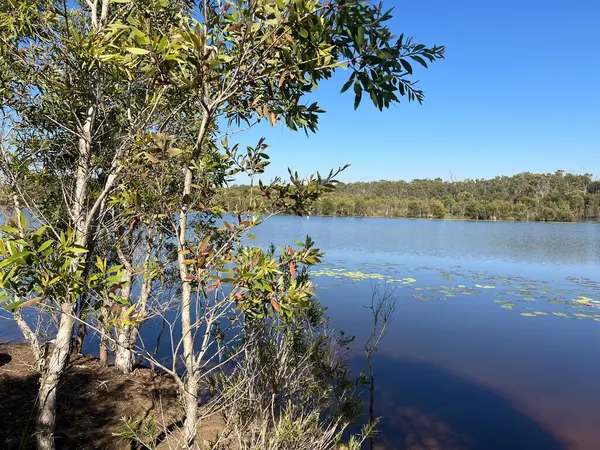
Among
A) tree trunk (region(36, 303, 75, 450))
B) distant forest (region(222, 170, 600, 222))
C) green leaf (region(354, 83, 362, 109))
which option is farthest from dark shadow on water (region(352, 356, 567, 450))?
distant forest (region(222, 170, 600, 222))

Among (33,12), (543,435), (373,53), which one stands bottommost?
(543,435)

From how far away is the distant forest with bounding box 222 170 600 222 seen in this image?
66.6 meters

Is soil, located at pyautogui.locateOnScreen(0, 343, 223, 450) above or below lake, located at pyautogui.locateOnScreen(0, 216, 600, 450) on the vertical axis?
above

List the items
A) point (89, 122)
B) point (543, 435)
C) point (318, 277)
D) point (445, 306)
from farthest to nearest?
point (318, 277)
point (445, 306)
point (543, 435)
point (89, 122)

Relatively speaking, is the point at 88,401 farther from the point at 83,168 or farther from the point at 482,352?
the point at 482,352

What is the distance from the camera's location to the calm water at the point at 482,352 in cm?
689

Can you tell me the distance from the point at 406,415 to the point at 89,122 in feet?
22.7

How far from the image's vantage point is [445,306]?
1359 cm

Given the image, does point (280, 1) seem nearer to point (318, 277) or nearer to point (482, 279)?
point (318, 277)

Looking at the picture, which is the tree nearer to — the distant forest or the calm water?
the calm water

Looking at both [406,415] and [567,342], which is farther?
[567,342]

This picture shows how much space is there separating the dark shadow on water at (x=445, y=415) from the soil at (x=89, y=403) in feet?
11.5

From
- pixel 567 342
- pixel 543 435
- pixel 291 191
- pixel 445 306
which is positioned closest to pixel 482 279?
pixel 445 306

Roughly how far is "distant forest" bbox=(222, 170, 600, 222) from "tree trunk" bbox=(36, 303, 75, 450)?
4709 centimetres
